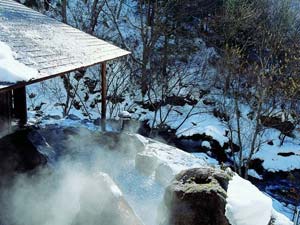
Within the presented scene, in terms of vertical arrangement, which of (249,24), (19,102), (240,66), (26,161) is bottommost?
(26,161)

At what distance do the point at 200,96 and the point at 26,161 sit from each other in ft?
34.8

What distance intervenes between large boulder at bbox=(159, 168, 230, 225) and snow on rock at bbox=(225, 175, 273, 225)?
0.97 feet

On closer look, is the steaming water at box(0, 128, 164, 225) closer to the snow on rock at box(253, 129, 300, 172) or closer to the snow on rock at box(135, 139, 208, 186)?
the snow on rock at box(135, 139, 208, 186)

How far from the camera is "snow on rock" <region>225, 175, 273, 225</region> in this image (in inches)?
188

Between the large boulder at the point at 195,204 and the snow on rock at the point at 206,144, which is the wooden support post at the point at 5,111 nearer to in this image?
the large boulder at the point at 195,204

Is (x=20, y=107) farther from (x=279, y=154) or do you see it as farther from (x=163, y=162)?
(x=279, y=154)

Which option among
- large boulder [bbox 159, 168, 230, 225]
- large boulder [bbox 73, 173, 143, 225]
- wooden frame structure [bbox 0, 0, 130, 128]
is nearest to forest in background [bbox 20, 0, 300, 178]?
wooden frame structure [bbox 0, 0, 130, 128]

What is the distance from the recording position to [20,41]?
199 inches

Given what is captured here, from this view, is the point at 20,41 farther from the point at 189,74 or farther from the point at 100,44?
the point at 189,74

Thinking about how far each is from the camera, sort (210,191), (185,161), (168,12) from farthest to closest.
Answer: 1. (168,12)
2. (185,161)
3. (210,191)

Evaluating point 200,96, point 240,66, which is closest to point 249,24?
point 240,66

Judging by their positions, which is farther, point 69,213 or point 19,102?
point 19,102

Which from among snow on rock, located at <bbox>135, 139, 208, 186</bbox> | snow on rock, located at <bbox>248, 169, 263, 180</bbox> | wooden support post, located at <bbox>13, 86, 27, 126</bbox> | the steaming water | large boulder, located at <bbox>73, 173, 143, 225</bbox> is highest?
wooden support post, located at <bbox>13, 86, 27, 126</bbox>

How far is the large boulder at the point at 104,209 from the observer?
4.37 m
